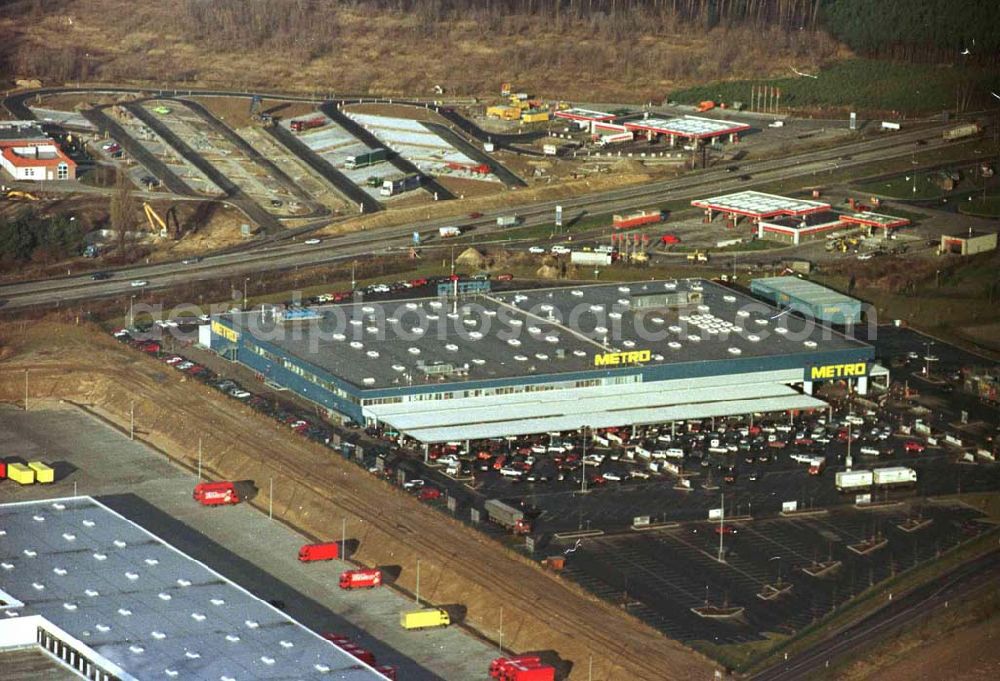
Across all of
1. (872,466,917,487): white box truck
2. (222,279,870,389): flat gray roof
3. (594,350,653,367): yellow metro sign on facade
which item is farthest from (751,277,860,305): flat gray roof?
(872,466,917,487): white box truck

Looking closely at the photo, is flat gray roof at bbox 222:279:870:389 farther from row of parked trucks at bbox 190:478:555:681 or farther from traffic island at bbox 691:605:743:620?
traffic island at bbox 691:605:743:620

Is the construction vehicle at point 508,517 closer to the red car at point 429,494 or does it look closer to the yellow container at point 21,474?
the red car at point 429,494

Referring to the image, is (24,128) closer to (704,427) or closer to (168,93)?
(168,93)

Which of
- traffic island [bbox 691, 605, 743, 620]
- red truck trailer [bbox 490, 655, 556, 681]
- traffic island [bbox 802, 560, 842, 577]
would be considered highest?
red truck trailer [bbox 490, 655, 556, 681]

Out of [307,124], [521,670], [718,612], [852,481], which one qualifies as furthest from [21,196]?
[521,670]

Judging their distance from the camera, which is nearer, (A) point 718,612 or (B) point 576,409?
(A) point 718,612

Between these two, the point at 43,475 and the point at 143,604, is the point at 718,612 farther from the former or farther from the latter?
the point at 43,475
